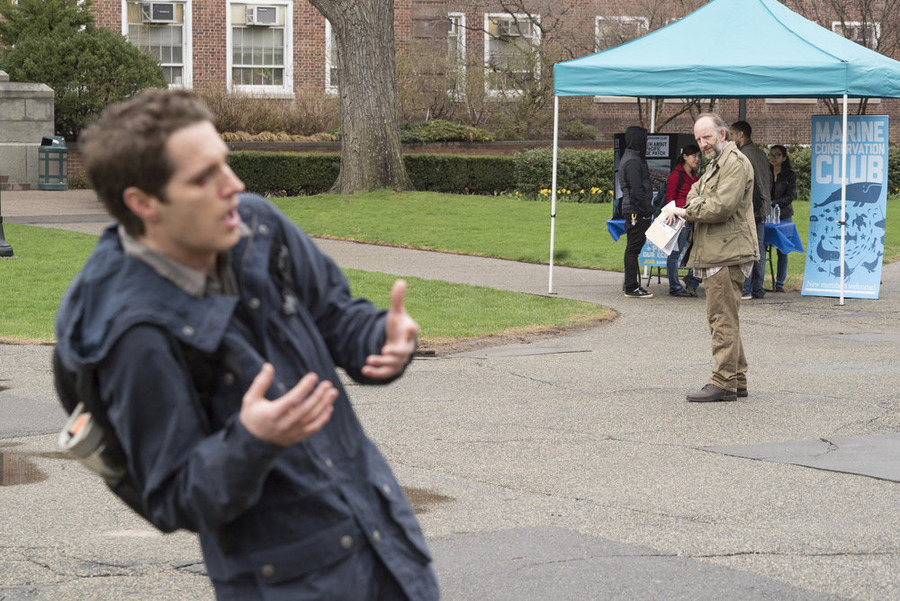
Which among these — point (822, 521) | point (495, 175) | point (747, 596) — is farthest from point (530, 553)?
point (495, 175)

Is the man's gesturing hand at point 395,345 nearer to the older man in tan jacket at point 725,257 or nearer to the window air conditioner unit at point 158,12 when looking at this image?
the older man in tan jacket at point 725,257

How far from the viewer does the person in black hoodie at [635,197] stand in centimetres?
1433

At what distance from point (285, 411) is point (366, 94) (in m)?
23.2

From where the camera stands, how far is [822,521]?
575 centimetres

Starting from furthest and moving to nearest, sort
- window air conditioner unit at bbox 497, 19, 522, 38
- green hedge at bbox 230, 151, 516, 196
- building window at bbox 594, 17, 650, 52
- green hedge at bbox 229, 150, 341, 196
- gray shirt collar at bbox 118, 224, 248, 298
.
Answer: window air conditioner unit at bbox 497, 19, 522, 38 < building window at bbox 594, 17, 650, 52 < green hedge at bbox 230, 151, 516, 196 < green hedge at bbox 229, 150, 341, 196 < gray shirt collar at bbox 118, 224, 248, 298

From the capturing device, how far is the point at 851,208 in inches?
580

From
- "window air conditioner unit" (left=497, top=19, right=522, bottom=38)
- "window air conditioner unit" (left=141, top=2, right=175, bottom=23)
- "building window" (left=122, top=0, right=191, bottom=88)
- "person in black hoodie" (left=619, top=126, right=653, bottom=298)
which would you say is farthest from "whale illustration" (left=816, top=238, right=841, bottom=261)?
"window air conditioner unit" (left=141, top=2, right=175, bottom=23)

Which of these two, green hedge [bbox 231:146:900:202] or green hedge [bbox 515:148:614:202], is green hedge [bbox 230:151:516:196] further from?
green hedge [bbox 515:148:614:202]

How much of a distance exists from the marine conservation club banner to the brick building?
20.2 metres

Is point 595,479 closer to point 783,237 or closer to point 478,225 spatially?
point 783,237

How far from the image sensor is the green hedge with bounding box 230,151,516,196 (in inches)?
1073

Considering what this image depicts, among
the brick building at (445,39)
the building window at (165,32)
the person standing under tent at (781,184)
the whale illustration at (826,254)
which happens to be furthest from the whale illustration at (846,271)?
the building window at (165,32)

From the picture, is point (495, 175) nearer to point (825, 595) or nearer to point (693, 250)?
point (693, 250)

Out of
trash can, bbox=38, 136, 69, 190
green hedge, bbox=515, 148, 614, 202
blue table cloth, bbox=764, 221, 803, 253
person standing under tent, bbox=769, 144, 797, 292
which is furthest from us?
trash can, bbox=38, 136, 69, 190
